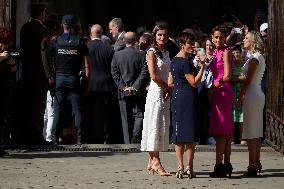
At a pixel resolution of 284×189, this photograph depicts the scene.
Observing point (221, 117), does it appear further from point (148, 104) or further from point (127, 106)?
point (127, 106)

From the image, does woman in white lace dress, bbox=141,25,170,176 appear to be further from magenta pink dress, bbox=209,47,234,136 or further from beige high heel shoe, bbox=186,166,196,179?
magenta pink dress, bbox=209,47,234,136

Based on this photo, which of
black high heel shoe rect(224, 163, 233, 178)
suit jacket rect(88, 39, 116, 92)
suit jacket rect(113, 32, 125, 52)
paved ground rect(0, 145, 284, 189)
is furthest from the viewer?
suit jacket rect(113, 32, 125, 52)

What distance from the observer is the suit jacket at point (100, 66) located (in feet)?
59.8

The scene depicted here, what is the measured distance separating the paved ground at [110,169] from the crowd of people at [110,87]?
0.37 metres

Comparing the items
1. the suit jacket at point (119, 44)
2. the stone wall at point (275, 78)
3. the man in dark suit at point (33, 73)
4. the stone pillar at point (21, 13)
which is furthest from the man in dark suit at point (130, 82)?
the stone wall at point (275, 78)

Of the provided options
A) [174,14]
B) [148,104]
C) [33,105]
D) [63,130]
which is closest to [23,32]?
[33,105]

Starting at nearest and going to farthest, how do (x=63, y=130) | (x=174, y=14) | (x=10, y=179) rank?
(x=10, y=179), (x=63, y=130), (x=174, y=14)

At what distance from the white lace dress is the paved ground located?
0.42m

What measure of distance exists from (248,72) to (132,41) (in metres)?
4.69

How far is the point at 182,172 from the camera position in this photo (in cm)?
1324

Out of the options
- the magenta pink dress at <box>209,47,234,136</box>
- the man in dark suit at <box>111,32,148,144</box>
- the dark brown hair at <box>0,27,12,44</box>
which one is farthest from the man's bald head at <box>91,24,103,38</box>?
the magenta pink dress at <box>209,47,234,136</box>

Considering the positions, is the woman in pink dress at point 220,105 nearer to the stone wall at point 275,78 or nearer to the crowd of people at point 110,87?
the crowd of people at point 110,87

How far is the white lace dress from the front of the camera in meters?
13.6

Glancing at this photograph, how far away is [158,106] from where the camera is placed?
13641 millimetres
